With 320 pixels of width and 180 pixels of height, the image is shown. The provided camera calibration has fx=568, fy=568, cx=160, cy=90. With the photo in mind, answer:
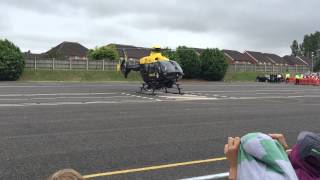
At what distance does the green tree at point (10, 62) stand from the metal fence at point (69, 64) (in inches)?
156

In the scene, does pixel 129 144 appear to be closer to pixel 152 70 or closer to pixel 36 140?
pixel 36 140

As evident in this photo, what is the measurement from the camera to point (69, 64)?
60.8 metres

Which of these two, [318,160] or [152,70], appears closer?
[318,160]

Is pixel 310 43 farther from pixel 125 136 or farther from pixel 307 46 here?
pixel 125 136

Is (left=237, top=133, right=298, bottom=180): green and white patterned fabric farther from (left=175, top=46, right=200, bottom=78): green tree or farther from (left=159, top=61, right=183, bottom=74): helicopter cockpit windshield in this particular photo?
(left=175, top=46, right=200, bottom=78): green tree

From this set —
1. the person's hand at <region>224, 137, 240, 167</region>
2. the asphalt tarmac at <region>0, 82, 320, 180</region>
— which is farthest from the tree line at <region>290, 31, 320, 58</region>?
the person's hand at <region>224, 137, 240, 167</region>

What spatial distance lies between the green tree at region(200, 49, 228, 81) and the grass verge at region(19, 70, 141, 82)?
24.8ft

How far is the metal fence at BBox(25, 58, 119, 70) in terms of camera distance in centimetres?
5762

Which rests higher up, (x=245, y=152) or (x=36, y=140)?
(x=245, y=152)

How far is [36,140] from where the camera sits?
11797mm

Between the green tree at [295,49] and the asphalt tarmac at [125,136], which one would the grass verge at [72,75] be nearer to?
the asphalt tarmac at [125,136]

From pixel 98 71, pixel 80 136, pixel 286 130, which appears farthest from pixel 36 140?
pixel 98 71

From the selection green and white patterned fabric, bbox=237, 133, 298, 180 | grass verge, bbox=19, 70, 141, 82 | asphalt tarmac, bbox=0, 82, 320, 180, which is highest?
green and white patterned fabric, bbox=237, 133, 298, 180

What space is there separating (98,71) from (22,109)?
137ft
